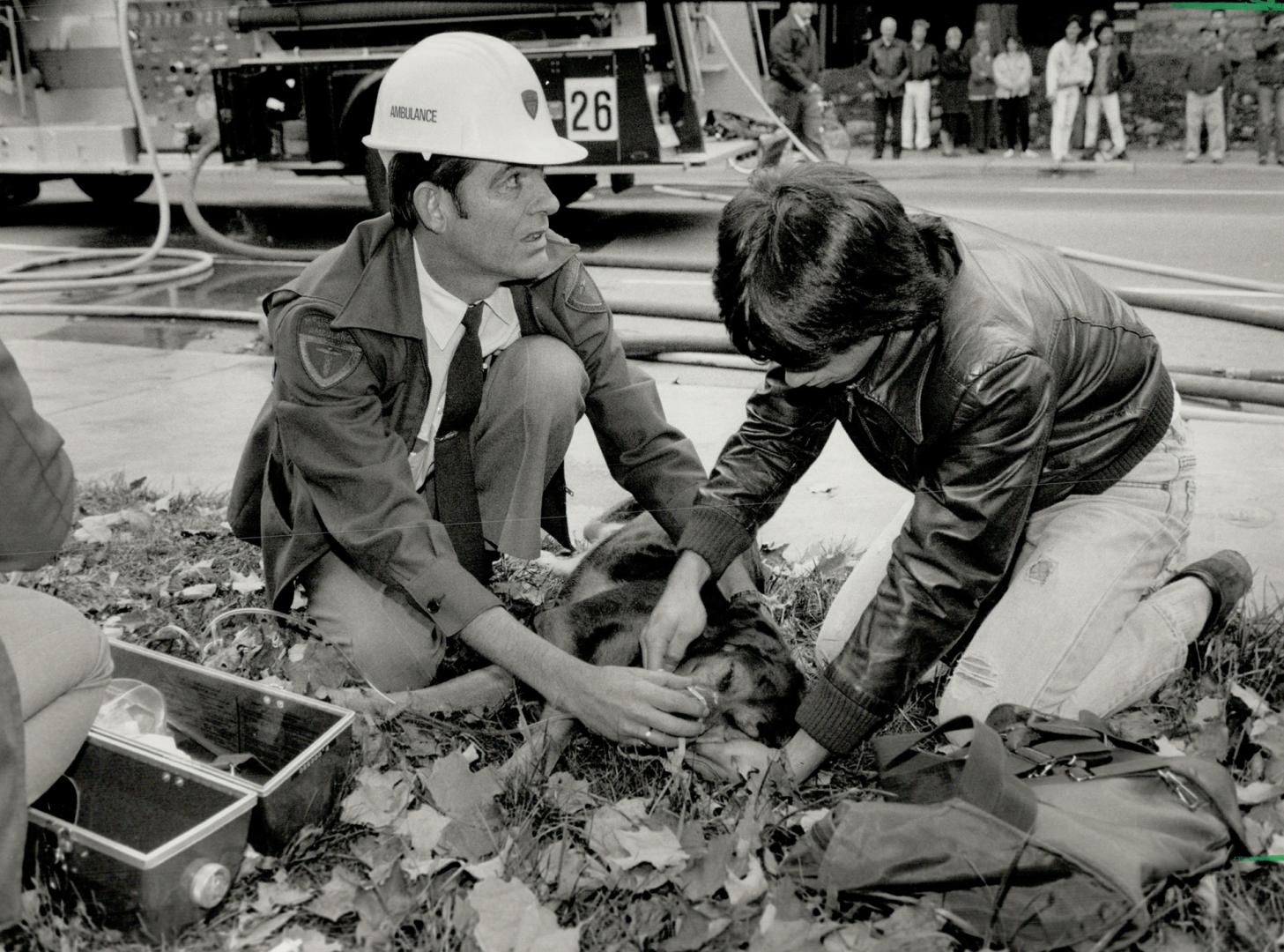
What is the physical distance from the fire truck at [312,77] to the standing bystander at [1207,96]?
28.0 feet

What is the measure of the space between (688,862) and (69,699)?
110 cm

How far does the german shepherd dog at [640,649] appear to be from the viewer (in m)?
2.60

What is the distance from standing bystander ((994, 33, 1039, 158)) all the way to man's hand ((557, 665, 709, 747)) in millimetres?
17010

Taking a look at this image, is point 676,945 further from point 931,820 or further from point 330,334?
point 330,334

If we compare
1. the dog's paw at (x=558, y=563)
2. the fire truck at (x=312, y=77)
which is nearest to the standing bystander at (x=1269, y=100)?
the fire truck at (x=312, y=77)

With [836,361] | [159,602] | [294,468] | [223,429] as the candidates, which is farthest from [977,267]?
[223,429]

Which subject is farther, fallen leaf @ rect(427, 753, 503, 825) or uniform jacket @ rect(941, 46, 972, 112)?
uniform jacket @ rect(941, 46, 972, 112)

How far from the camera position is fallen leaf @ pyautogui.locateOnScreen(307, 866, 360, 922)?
86.4 inches

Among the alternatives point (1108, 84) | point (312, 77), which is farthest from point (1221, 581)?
point (1108, 84)

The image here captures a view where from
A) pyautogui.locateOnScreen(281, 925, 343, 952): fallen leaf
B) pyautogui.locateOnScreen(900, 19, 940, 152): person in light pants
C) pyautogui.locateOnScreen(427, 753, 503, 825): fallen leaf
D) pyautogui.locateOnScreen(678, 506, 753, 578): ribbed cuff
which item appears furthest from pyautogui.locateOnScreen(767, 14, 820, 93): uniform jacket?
pyautogui.locateOnScreen(281, 925, 343, 952): fallen leaf

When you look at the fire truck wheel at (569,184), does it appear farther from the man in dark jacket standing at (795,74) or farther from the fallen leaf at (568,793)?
the fallen leaf at (568,793)

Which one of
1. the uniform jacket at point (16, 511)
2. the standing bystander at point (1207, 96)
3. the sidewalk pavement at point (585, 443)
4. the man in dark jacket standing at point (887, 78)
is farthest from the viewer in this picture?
the man in dark jacket standing at point (887, 78)

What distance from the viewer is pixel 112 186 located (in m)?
12.1

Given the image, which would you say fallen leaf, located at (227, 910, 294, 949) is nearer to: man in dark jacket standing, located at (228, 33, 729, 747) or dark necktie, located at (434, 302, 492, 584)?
man in dark jacket standing, located at (228, 33, 729, 747)
